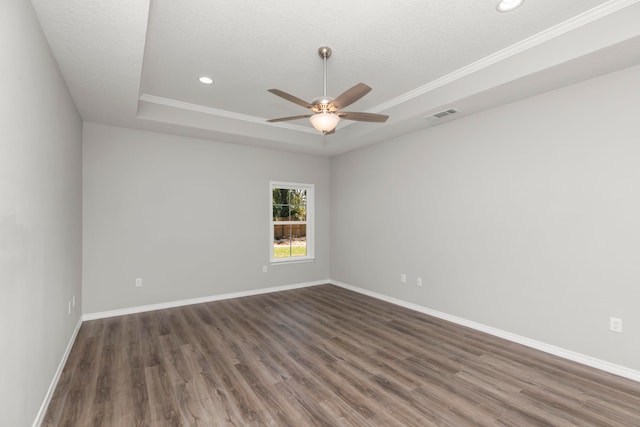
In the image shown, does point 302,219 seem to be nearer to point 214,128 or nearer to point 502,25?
point 214,128

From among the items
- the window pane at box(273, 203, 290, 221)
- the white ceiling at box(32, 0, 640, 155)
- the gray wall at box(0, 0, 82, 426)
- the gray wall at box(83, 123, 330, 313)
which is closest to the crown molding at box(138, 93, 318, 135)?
the white ceiling at box(32, 0, 640, 155)

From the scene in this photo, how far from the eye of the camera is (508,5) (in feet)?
7.71

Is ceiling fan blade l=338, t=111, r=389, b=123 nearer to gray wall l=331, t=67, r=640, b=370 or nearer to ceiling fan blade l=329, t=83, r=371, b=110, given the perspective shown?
ceiling fan blade l=329, t=83, r=371, b=110

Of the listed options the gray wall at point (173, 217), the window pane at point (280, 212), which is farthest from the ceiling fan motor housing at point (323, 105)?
the window pane at point (280, 212)

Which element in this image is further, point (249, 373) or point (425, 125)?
point (425, 125)

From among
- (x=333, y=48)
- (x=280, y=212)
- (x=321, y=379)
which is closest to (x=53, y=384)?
(x=321, y=379)

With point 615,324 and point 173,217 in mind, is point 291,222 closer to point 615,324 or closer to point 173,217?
point 173,217

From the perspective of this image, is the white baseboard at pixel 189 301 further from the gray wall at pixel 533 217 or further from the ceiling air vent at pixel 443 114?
the ceiling air vent at pixel 443 114

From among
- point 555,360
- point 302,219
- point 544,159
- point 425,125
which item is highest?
point 425,125

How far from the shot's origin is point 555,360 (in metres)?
2.98

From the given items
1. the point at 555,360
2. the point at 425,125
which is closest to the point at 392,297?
the point at 555,360

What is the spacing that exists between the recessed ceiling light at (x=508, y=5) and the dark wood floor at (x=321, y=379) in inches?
116

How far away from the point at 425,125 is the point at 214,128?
2.99m

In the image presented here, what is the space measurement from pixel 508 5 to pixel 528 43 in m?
0.63
